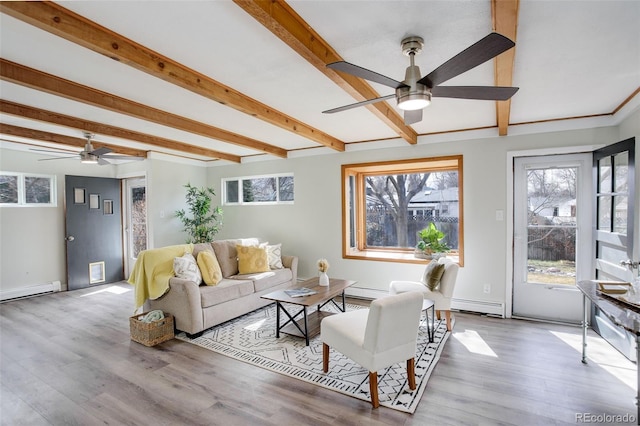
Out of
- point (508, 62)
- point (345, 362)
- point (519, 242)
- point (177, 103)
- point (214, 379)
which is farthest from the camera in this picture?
point (519, 242)

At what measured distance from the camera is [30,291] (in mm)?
5176

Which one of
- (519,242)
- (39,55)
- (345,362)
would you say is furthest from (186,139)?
(519,242)

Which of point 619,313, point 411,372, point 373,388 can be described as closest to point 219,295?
point 373,388

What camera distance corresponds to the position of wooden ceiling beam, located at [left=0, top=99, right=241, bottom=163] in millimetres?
3129

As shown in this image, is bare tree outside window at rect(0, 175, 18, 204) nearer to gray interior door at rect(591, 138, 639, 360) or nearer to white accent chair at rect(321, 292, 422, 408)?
white accent chair at rect(321, 292, 422, 408)

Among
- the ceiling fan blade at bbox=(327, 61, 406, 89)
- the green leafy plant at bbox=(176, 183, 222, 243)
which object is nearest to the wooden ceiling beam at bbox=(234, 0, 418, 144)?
the ceiling fan blade at bbox=(327, 61, 406, 89)

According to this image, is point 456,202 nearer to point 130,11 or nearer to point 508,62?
point 508,62

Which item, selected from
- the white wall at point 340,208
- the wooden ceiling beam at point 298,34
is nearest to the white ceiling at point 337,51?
the wooden ceiling beam at point 298,34

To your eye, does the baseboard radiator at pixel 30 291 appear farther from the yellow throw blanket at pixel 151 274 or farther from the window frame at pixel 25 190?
the yellow throw blanket at pixel 151 274

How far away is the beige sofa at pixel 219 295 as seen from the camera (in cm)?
341

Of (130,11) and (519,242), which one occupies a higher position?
(130,11)

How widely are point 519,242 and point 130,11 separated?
4498mm

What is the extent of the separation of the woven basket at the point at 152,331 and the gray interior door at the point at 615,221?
14.2 feet

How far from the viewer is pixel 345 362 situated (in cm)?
288
